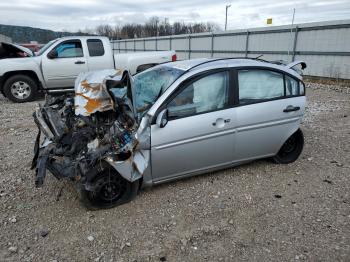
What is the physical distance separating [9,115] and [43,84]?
186 centimetres

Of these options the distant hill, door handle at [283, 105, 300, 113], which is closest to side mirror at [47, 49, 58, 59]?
door handle at [283, 105, 300, 113]

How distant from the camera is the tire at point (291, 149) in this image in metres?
4.32

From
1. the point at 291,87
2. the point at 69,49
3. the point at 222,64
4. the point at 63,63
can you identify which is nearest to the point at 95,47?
the point at 69,49

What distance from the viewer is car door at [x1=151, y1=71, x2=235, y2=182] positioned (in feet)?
10.8

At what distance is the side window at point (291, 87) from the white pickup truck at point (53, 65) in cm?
638

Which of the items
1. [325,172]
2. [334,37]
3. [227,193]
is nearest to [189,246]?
[227,193]

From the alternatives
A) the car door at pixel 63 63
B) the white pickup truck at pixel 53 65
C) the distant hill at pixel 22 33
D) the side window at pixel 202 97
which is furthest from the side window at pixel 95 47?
the distant hill at pixel 22 33

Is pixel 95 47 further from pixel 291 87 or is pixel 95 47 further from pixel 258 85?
pixel 291 87

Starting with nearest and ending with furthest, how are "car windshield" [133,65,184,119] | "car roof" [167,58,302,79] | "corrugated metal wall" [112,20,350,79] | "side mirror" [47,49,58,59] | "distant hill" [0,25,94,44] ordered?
"car windshield" [133,65,184,119], "car roof" [167,58,302,79], "side mirror" [47,49,58,59], "corrugated metal wall" [112,20,350,79], "distant hill" [0,25,94,44]

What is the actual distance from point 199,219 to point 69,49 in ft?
24.4

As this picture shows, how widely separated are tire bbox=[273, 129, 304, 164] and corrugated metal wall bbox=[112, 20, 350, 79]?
8580 millimetres

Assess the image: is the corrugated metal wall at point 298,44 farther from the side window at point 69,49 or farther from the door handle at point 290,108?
the side window at point 69,49

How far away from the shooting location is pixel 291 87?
13.3ft

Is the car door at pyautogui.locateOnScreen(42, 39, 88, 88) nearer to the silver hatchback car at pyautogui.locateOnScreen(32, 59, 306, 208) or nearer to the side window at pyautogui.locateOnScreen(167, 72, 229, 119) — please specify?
the silver hatchback car at pyautogui.locateOnScreen(32, 59, 306, 208)
